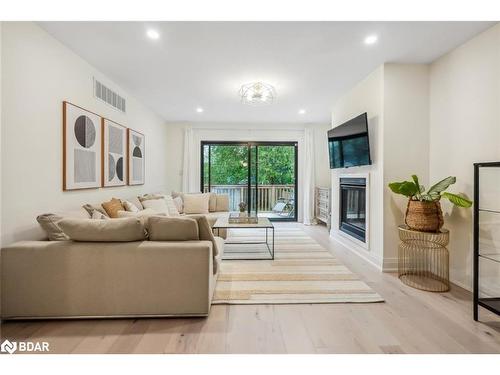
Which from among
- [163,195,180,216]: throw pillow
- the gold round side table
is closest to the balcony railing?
[163,195,180,216]: throw pillow

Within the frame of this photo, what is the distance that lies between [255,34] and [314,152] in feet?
14.4

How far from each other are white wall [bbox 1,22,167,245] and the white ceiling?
0.24 meters

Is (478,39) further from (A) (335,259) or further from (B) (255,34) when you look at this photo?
(A) (335,259)

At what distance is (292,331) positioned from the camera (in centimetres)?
192

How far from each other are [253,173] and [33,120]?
4790 millimetres

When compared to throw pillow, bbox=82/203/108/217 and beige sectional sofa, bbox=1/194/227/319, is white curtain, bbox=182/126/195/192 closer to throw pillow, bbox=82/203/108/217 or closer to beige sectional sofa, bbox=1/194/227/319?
throw pillow, bbox=82/203/108/217

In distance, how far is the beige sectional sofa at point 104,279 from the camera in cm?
196

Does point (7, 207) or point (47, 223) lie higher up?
point (7, 207)

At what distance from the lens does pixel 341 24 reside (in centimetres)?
233

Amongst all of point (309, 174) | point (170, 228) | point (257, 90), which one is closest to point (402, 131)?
point (257, 90)

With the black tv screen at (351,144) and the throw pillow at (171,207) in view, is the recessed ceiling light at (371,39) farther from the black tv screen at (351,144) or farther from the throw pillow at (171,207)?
the throw pillow at (171,207)

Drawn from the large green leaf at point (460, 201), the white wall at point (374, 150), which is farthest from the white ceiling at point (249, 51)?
the large green leaf at point (460, 201)
